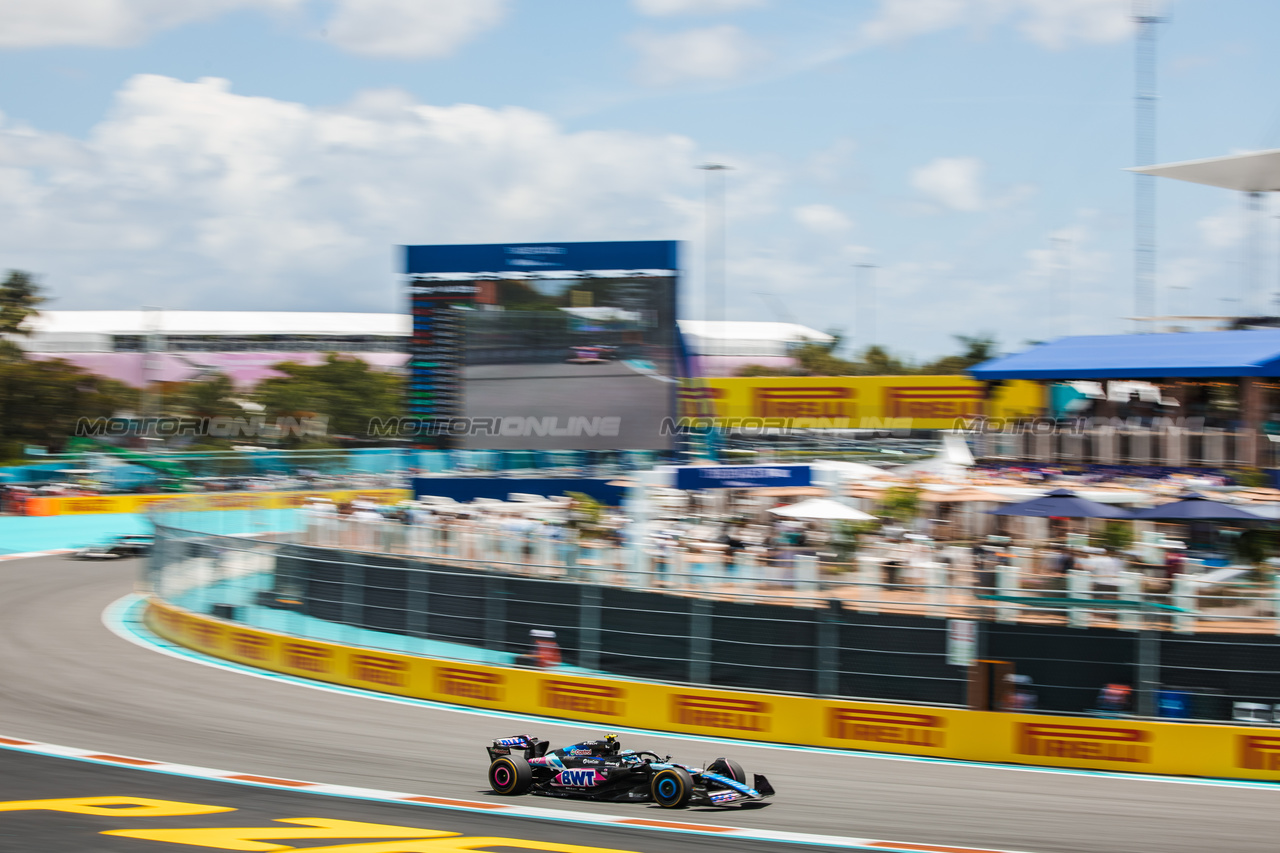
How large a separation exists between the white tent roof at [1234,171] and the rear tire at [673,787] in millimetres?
36021

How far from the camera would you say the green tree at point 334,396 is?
63.3 metres

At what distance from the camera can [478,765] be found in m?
11.9

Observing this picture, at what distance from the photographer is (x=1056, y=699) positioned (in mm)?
12812

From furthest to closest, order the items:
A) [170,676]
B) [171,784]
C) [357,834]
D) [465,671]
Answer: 1. [170,676]
2. [465,671]
3. [171,784]
4. [357,834]

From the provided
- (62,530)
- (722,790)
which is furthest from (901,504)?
(62,530)

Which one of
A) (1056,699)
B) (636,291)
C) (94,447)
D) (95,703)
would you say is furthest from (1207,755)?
(94,447)

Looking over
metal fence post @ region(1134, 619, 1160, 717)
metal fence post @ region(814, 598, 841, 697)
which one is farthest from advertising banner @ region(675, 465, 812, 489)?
metal fence post @ region(1134, 619, 1160, 717)

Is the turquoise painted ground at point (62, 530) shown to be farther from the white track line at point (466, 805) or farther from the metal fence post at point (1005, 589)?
the metal fence post at point (1005, 589)

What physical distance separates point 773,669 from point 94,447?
139 feet

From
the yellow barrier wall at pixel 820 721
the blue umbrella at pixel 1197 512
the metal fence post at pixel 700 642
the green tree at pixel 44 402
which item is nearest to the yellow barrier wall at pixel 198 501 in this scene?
the yellow barrier wall at pixel 820 721

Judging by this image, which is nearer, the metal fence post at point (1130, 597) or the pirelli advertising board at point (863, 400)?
the metal fence post at point (1130, 597)

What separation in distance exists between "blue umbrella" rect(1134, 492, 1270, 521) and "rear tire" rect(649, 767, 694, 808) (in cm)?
1126

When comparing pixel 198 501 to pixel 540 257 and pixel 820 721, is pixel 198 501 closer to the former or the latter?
pixel 540 257

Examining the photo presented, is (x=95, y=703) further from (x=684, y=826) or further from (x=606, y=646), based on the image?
(x=684, y=826)
